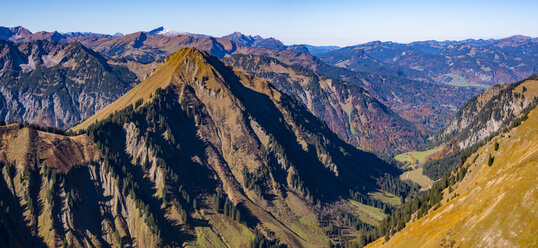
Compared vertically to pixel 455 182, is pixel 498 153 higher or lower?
higher

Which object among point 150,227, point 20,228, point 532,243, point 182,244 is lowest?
point 182,244

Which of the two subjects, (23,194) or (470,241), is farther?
(23,194)

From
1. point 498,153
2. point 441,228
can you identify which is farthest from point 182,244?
point 498,153

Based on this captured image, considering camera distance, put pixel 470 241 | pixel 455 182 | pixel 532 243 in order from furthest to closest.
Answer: pixel 455 182 → pixel 470 241 → pixel 532 243

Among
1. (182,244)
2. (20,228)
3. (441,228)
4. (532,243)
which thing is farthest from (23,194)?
(532,243)

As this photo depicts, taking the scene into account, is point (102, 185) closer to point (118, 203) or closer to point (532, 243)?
point (118, 203)

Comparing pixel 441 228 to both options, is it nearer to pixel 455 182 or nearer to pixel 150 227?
pixel 455 182

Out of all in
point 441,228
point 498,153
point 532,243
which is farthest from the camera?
point 498,153
